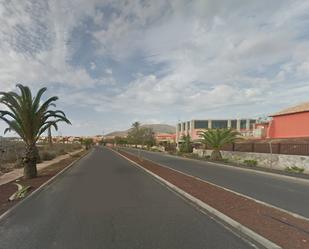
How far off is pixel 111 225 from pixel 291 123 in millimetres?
36796

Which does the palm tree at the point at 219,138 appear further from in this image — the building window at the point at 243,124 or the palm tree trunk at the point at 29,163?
the building window at the point at 243,124

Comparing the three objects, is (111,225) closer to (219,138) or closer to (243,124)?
(219,138)

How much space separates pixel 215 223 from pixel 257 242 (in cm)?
160

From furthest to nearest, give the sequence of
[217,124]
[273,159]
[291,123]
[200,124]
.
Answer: [217,124], [200,124], [291,123], [273,159]

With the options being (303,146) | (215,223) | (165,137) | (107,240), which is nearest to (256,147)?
(303,146)

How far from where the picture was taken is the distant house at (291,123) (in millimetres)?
37156

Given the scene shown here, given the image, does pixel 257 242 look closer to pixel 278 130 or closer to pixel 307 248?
pixel 307 248

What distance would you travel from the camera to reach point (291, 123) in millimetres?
39656

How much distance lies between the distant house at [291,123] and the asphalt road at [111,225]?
3038cm

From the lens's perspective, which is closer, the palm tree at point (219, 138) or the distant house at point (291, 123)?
the distant house at point (291, 123)

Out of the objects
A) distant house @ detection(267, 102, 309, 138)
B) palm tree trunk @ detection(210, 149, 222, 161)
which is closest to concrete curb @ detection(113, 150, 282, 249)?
palm tree trunk @ detection(210, 149, 222, 161)

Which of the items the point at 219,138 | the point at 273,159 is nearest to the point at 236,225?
the point at 273,159

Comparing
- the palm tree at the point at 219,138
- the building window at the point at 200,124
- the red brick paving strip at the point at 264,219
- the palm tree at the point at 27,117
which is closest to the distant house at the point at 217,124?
the building window at the point at 200,124

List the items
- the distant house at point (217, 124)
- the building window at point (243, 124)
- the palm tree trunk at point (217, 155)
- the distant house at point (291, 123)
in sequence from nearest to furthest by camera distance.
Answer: the distant house at point (291, 123), the palm tree trunk at point (217, 155), the distant house at point (217, 124), the building window at point (243, 124)
